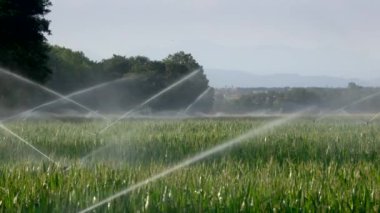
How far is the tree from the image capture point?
1526 inches

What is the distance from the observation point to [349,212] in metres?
6.22

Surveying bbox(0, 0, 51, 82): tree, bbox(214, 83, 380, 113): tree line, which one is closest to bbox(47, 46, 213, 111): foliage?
bbox(214, 83, 380, 113): tree line

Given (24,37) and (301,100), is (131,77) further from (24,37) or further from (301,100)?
(24,37)

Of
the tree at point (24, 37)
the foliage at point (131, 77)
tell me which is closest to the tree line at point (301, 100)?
the foliage at point (131, 77)

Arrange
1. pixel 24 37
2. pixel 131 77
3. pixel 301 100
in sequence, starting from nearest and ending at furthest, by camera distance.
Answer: pixel 24 37
pixel 301 100
pixel 131 77

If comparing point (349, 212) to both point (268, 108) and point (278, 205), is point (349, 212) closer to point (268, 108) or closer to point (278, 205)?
point (278, 205)

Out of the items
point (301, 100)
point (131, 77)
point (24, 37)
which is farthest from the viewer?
point (131, 77)

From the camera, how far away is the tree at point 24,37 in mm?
38750

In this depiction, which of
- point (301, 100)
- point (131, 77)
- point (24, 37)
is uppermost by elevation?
point (24, 37)

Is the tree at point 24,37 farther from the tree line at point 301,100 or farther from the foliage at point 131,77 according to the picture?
the tree line at point 301,100

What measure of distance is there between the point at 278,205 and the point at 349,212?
1.63 ft

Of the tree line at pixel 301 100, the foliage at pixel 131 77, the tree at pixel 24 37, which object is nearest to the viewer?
the tree at pixel 24 37

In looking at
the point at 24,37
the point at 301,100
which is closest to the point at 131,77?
the point at 301,100

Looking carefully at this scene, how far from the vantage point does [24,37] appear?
1602 inches
